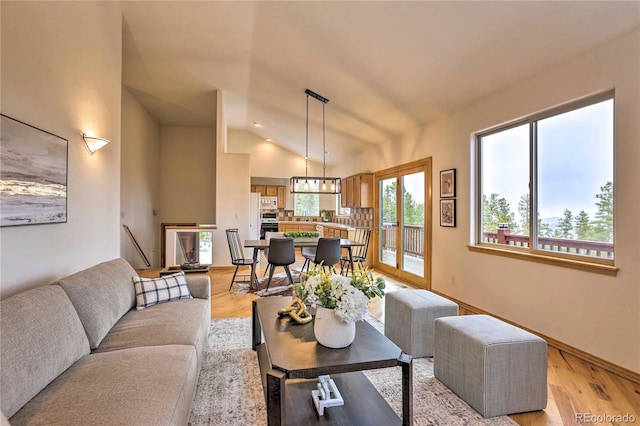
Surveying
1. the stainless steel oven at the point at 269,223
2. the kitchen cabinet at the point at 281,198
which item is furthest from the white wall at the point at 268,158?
the stainless steel oven at the point at 269,223

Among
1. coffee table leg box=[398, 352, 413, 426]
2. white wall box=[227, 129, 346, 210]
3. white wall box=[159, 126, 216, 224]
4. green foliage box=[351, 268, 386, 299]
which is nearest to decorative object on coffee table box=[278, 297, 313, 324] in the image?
green foliage box=[351, 268, 386, 299]

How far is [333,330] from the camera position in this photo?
1.76m

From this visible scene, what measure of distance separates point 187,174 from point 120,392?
7.87 meters

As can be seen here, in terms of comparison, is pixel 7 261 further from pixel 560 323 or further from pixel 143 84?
pixel 143 84

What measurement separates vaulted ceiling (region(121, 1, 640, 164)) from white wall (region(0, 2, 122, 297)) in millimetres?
1164

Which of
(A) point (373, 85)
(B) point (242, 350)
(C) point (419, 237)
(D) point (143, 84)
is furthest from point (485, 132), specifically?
(D) point (143, 84)

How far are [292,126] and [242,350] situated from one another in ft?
17.8

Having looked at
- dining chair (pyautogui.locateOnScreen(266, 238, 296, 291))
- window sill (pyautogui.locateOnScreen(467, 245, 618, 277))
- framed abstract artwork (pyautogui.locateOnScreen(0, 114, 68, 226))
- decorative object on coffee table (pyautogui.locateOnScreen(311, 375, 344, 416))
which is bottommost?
decorative object on coffee table (pyautogui.locateOnScreen(311, 375, 344, 416))

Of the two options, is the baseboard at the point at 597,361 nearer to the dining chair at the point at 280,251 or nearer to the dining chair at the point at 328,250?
the dining chair at the point at 328,250

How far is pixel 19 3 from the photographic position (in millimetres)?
2008

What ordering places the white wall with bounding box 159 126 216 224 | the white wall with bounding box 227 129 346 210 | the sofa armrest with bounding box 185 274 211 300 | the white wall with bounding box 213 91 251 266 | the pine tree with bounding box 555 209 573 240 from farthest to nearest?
1. the white wall with bounding box 227 129 346 210
2. the white wall with bounding box 159 126 216 224
3. the white wall with bounding box 213 91 251 266
4. the sofa armrest with bounding box 185 274 211 300
5. the pine tree with bounding box 555 209 573 240

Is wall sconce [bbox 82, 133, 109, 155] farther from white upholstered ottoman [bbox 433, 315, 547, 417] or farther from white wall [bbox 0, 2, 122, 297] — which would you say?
white upholstered ottoman [bbox 433, 315, 547, 417]

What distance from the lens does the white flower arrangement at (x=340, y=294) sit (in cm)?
170

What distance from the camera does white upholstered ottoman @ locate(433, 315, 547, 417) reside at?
1958 mm
